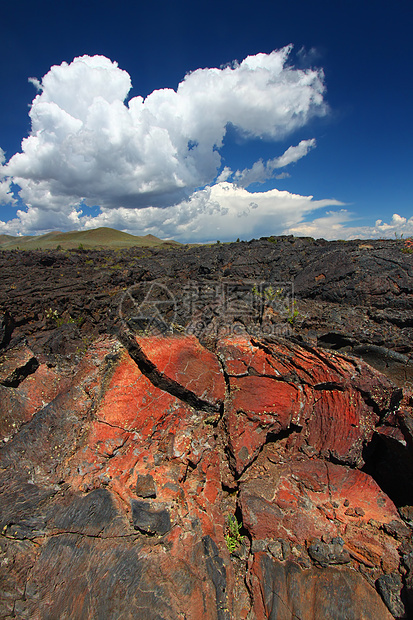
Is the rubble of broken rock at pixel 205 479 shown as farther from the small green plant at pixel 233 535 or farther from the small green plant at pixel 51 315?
the small green plant at pixel 51 315

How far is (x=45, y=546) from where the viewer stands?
3248mm

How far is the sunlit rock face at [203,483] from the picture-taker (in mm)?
3113

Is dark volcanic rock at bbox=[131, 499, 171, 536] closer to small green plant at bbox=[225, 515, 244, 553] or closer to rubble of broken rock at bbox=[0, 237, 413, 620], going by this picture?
rubble of broken rock at bbox=[0, 237, 413, 620]

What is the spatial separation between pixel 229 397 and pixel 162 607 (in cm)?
278

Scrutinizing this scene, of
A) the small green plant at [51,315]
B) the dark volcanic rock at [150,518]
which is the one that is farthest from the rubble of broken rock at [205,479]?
the small green plant at [51,315]

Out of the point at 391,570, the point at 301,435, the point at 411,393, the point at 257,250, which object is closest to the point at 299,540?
the point at 391,570

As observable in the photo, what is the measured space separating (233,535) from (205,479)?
82cm

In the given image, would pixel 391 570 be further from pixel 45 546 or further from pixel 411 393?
pixel 45 546

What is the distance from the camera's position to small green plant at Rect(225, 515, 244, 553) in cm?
378

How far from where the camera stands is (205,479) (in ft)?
14.1

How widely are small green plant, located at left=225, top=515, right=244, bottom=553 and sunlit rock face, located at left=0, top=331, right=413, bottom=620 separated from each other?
0.7 inches

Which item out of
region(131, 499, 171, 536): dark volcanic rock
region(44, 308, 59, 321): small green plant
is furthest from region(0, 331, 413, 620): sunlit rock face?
region(44, 308, 59, 321): small green plant

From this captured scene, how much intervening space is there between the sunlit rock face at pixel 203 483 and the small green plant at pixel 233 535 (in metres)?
0.02

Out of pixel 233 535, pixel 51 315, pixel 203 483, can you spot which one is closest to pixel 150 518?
pixel 203 483
